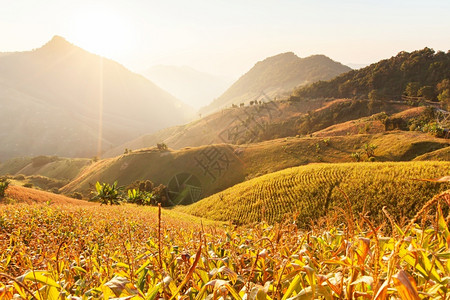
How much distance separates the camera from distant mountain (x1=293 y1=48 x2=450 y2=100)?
4503 inches

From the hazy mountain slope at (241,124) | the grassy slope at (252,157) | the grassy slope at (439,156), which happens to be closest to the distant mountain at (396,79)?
the hazy mountain slope at (241,124)

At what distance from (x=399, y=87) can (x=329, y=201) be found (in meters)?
122

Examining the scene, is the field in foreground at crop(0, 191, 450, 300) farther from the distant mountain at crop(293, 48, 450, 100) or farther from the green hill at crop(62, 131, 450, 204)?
the distant mountain at crop(293, 48, 450, 100)

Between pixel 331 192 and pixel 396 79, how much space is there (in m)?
127

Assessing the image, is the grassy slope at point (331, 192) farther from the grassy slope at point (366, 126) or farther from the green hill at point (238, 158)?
the grassy slope at point (366, 126)

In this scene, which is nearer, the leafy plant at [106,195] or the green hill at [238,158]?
the leafy plant at [106,195]

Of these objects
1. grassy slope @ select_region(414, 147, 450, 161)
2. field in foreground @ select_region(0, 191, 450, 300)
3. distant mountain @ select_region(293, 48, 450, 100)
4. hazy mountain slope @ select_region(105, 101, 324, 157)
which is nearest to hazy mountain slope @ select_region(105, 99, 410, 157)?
hazy mountain slope @ select_region(105, 101, 324, 157)

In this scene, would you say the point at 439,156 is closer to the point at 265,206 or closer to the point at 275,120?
the point at 265,206

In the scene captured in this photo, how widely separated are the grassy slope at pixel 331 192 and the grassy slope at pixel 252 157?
2276 centimetres

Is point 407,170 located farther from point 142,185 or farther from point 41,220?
point 142,185

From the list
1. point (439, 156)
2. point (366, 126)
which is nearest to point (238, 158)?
point (366, 126)

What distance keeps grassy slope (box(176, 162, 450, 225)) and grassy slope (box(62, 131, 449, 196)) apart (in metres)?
22.8

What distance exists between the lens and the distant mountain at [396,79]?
114375mm

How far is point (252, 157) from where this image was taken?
74812 mm
